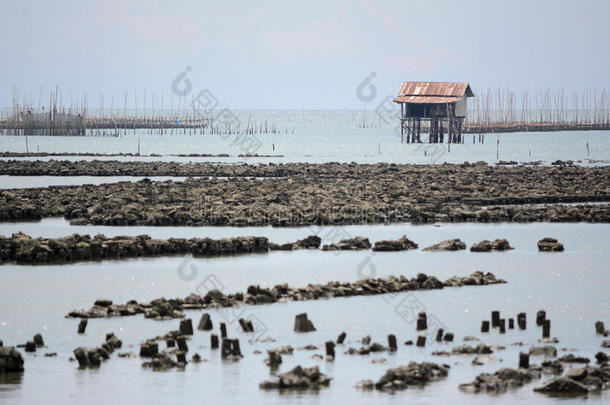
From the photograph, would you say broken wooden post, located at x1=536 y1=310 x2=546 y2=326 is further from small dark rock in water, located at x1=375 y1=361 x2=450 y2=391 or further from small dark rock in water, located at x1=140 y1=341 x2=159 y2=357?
small dark rock in water, located at x1=140 y1=341 x2=159 y2=357

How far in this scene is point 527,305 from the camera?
2706 centimetres

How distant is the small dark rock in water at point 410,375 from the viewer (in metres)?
18.0

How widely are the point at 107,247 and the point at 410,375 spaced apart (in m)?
19.4

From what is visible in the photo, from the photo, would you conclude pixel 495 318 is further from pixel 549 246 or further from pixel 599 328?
pixel 549 246

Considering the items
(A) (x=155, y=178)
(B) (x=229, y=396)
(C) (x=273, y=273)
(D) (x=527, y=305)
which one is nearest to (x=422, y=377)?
(B) (x=229, y=396)

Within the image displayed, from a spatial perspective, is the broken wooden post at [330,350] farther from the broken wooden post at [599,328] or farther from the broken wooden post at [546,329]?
the broken wooden post at [599,328]

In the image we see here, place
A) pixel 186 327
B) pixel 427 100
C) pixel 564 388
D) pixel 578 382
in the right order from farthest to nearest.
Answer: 1. pixel 427 100
2. pixel 186 327
3. pixel 578 382
4. pixel 564 388

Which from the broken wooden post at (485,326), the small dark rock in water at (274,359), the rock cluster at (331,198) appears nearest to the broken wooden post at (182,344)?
the small dark rock in water at (274,359)

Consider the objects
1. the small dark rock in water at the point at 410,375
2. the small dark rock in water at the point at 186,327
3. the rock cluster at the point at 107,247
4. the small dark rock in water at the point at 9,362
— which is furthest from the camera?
the rock cluster at the point at 107,247

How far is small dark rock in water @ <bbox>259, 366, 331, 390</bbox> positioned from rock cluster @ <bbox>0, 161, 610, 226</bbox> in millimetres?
27302

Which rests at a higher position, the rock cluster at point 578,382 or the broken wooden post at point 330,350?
the broken wooden post at point 330,350

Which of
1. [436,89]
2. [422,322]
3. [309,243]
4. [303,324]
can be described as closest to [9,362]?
[303,324]

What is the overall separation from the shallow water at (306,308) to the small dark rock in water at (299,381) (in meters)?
0.25

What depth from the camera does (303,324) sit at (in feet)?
75.2
